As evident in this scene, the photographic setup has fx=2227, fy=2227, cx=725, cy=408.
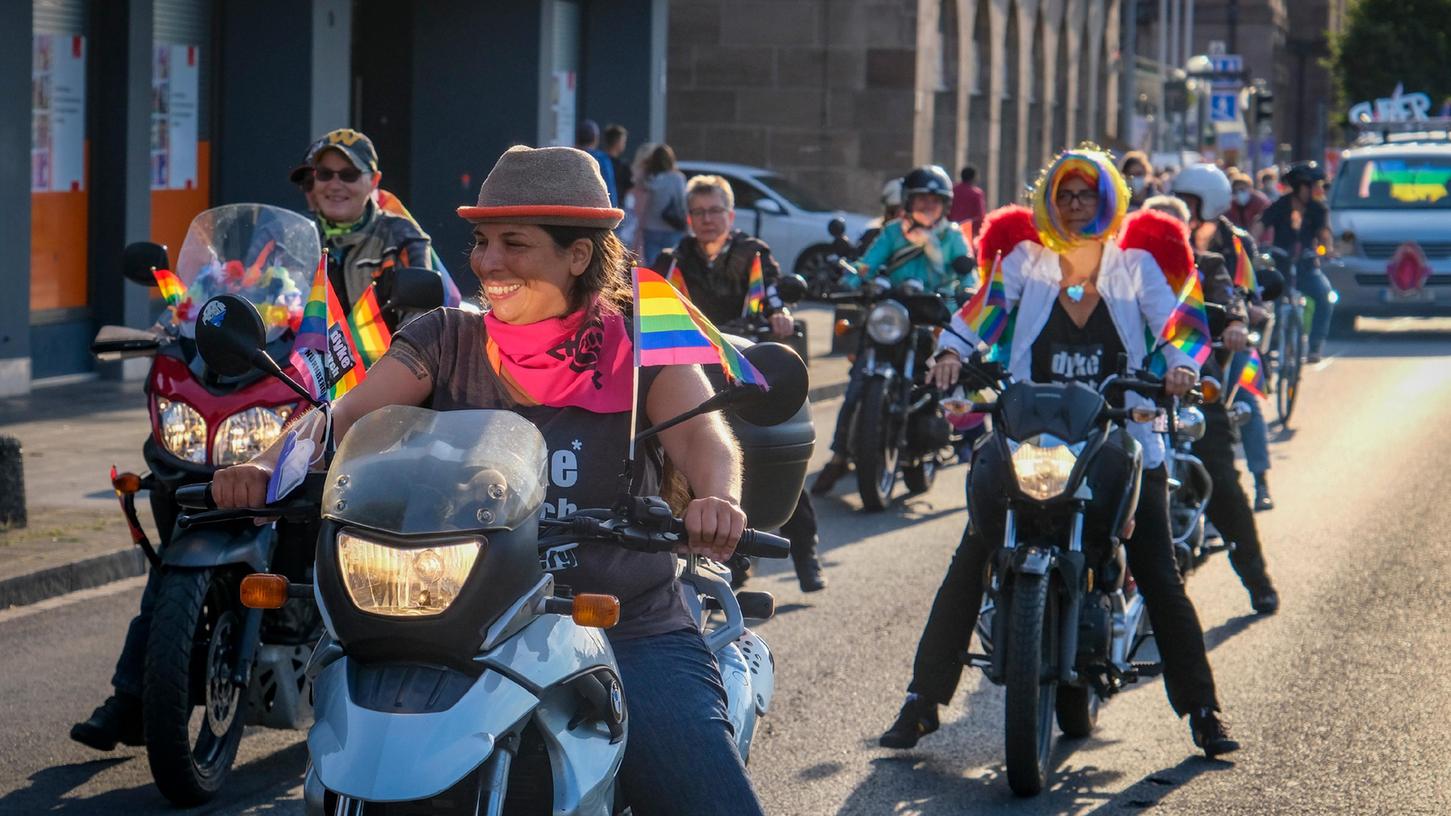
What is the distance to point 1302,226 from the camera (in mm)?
17188

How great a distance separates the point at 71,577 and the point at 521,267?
5.19 m

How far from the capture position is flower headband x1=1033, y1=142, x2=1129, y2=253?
6574 millimetres

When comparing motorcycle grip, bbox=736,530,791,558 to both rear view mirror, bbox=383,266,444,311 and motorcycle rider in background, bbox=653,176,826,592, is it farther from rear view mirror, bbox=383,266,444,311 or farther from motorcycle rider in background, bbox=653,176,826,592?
motorcycle rider in background, bbox=653,176,826,592

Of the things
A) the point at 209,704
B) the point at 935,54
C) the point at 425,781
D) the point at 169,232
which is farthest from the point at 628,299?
the point at 935,54

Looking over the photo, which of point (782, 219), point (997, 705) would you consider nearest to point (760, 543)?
point (997, 705)

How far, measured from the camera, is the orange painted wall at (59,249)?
Answer: 14906 mm

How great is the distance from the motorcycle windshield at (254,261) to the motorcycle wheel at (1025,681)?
2.05m

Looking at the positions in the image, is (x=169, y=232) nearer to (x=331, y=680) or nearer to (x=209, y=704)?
(x=209, y=704)

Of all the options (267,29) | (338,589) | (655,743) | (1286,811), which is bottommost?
(1286,811)

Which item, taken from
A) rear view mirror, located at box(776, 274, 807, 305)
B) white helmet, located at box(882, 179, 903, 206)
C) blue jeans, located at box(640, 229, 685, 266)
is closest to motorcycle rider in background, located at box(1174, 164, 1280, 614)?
rear view mirror, located at box(776, 274, 807, 305)

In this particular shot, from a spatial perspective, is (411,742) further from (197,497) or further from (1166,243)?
(1166,243)

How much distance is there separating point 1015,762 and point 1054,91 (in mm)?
42951

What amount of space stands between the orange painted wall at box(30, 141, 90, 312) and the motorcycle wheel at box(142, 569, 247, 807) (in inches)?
388

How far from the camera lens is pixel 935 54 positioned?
36281 millimetres
